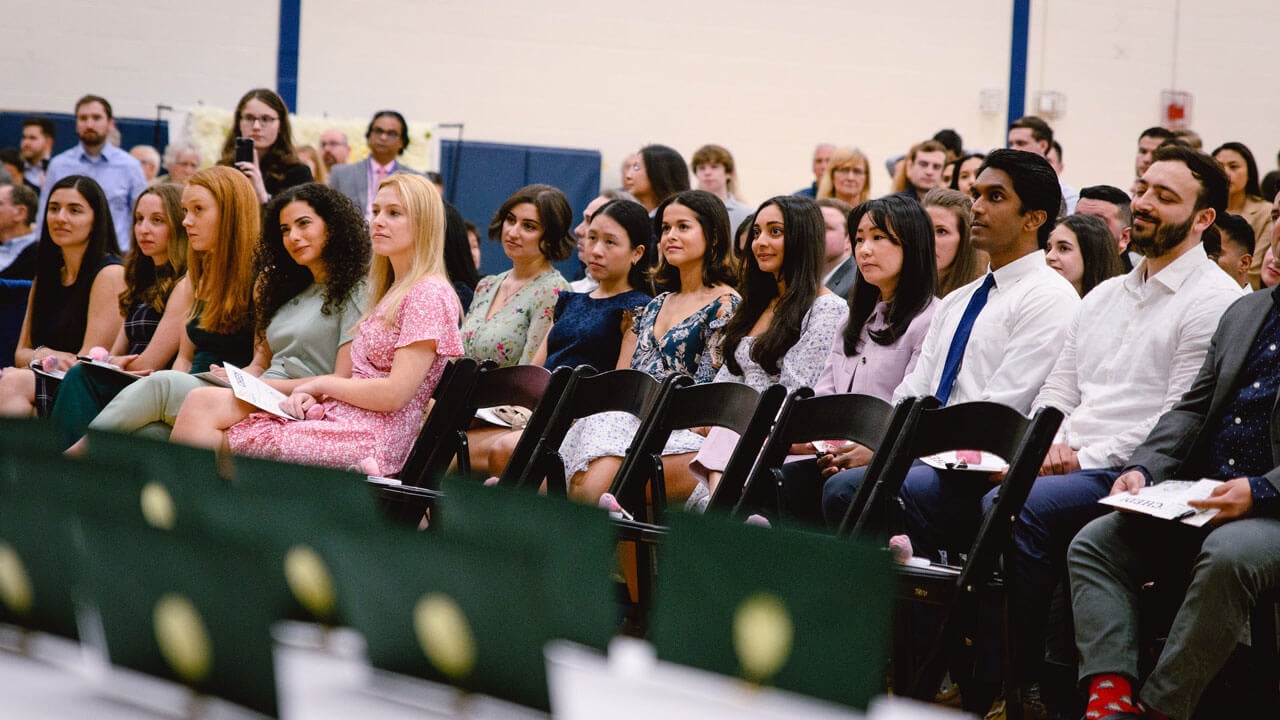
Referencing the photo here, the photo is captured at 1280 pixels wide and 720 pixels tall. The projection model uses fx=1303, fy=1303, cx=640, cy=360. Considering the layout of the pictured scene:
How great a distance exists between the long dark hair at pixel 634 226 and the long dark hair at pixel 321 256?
90 cm

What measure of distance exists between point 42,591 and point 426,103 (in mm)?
7667

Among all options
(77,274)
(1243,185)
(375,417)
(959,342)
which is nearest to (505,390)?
(375,417)

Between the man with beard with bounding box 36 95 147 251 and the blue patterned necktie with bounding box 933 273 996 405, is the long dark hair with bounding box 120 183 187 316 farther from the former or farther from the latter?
the blue patterned necktie with bounding box 933 273 996 405

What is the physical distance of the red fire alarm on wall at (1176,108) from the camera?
8891 mm

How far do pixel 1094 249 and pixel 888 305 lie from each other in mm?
877

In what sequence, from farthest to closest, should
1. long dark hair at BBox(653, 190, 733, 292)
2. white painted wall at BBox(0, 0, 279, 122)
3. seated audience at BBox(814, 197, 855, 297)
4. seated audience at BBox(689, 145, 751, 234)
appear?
white painted wall at BBox(0, 0, 279, 122)
seated audience at BBox(689, 145, 751, 234)
seated audience at BBox(814, 197, 855, 297)
long dark hair at BBox(653, 190, 733, 292)

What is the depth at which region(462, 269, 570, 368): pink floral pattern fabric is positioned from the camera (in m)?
4.88

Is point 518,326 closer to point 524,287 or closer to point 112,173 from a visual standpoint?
point 524,287

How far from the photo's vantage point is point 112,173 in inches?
293

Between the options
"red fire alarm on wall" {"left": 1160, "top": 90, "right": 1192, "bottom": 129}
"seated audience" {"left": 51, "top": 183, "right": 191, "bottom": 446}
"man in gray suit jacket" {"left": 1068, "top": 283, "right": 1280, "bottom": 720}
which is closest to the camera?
"man in gray suit jacket" {"left": 1068, "top": 283, "right": 1280, "bottom": 720}

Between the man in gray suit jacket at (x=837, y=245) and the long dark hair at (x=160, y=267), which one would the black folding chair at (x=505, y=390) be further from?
the long dark hair at (x=160, y=267)

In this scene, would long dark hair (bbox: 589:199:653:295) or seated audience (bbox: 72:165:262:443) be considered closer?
seated audience (bbox: 72:165:262:443)

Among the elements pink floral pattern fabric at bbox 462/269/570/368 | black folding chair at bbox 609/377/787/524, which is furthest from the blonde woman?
black folding chair at bbox 609/377/787/524

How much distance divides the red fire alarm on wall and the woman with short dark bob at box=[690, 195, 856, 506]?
18.8 ft
